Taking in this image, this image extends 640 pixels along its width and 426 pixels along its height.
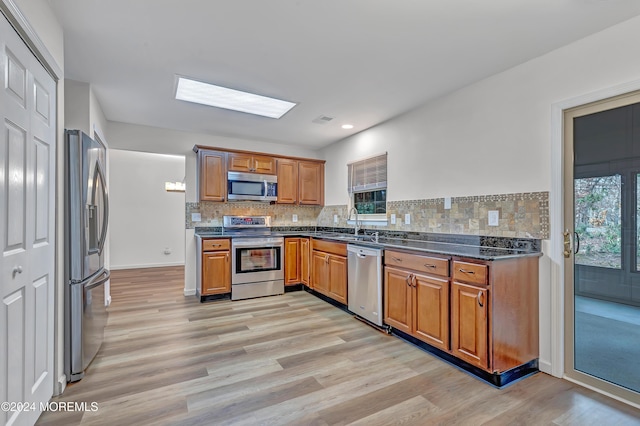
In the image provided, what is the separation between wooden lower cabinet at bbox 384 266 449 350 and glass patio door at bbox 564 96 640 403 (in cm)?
86

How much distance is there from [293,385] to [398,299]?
4.22ft

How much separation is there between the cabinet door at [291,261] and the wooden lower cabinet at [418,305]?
199cm

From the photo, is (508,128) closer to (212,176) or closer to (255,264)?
(255,264)

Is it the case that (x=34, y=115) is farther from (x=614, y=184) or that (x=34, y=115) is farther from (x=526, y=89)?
(x=614, y=184)

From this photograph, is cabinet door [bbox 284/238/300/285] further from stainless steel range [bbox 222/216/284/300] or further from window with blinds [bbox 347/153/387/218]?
window with blinds [bbox 347/153/387/218]

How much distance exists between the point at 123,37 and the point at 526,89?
314cm

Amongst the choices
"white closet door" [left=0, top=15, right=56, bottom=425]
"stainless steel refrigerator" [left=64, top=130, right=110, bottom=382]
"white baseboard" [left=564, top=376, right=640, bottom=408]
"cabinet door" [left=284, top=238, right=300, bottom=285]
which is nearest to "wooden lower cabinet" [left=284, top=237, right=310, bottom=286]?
"cabinet door" [left=284, top=238, right=300, bottom=285]

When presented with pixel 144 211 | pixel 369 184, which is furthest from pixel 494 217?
pixel 144 211

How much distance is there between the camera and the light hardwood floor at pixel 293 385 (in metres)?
1.82

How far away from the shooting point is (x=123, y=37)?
7.29 ft

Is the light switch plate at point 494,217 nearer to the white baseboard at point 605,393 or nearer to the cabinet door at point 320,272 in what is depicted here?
the white baseboard at point 605,393

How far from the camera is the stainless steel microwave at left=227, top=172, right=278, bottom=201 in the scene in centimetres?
464

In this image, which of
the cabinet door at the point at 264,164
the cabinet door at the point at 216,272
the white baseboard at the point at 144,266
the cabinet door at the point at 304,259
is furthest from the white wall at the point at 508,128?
the white baseboard at the point at 144,266

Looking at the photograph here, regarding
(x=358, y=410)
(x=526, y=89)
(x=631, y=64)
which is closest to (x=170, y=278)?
(x=358, y=410)
